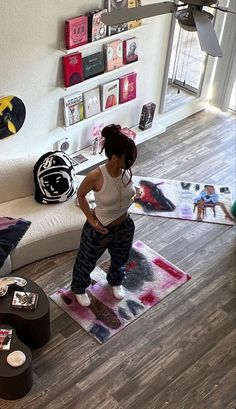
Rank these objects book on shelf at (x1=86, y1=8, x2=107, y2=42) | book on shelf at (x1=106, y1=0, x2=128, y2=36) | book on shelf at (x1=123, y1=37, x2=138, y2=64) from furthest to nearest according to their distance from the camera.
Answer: book on shelf at (x1=123, y1=37, x2=138, y2=64), book on shelf at (x1=106, y1=0, x2=128, y2=36), book on shelf at (x1=86, y1=8, x2=107, y2=42)

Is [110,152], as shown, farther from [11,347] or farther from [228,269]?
[228,269]

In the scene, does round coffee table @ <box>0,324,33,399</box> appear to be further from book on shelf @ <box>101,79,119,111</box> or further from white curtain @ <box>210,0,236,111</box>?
white curtain @ <box>210,0,236,111</box>

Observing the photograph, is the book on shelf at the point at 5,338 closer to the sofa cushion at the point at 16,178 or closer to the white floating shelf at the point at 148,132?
the sofa cushion at the point at 16,178

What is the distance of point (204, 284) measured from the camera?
138 inches

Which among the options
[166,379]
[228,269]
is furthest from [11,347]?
[228,269]

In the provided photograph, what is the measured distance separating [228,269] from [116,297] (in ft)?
2.92

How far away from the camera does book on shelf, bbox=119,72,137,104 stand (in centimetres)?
438

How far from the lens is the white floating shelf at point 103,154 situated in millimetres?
4289

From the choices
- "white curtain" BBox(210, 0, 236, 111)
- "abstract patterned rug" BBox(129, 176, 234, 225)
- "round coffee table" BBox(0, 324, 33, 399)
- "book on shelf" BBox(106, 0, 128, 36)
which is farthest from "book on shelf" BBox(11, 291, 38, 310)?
"white curtain" BBox(210, 0, 236, 111)

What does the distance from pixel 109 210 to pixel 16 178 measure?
105 cm

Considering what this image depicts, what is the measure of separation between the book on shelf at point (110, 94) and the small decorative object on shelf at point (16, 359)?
7.95ft

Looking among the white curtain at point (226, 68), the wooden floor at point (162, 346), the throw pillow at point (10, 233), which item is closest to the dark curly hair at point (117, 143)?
the throw pillow at point (10, 233)

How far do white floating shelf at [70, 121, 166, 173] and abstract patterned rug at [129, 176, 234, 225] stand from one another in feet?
1.26

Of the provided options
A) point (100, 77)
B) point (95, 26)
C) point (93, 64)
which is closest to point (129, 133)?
point (100, 77)
